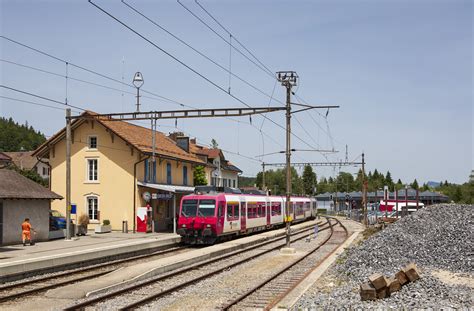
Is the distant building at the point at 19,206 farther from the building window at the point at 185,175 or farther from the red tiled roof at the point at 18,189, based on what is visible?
the building window at the point at 185,175

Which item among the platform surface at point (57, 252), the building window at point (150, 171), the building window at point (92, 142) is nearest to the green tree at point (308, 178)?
the building window at point (150, 171)

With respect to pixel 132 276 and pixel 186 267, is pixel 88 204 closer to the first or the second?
pixel 186 267

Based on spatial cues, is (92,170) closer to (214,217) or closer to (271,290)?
(214,217)

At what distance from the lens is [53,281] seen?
672 inches

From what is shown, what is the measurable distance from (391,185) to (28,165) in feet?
379

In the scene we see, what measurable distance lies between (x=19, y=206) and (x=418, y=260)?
18523mm

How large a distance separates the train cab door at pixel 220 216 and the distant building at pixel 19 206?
28.0 ft

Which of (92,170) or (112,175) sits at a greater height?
(92,170)

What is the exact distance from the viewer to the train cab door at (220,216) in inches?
1122

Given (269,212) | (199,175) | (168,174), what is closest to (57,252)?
(168,174)

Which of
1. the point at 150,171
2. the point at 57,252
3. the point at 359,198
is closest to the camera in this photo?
the point at 57,252

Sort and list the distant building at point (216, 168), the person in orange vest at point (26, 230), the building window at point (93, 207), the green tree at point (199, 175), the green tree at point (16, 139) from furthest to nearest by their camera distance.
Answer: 1. the green tree at point (16, 139)
2. the distant building at point (216, 168)
3. the green tree at point (199, 175)
4. the building window at point (93, 207)
5. the person in orange vest at point (26, 230)

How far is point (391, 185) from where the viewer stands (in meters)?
177

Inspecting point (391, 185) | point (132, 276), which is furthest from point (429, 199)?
point (132, 276)
